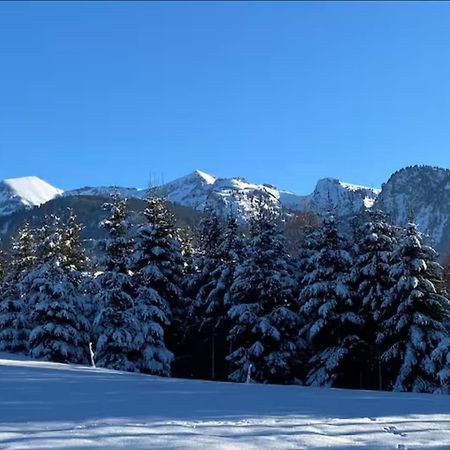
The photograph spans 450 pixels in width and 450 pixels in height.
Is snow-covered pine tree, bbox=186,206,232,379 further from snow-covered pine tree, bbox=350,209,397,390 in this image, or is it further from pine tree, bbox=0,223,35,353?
pine tree, bbox=0,223,35,353

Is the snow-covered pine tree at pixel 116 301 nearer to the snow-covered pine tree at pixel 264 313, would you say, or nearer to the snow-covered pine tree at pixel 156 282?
the snow-covered pine tree at pixel 156 282

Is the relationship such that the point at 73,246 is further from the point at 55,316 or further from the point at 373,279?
the point at 373,279

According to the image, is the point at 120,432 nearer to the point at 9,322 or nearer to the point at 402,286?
the point at 402,286

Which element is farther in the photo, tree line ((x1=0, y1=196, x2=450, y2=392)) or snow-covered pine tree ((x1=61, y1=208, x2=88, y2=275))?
snow-covered pine tree ((x1=61, y1=208, x2=88, y2=275))

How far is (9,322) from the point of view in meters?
31.7

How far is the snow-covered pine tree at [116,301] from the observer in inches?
997

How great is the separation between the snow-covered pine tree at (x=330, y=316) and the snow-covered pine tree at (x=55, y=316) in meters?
11.3

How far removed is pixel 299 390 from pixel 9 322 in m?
24.8

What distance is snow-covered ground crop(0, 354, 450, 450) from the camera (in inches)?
230

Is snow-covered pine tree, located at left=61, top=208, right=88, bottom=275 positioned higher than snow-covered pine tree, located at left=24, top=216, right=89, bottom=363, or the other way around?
snow-covered pine tree, located at left=61, top=208, right=88, bottom=275

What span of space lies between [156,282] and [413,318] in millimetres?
12443

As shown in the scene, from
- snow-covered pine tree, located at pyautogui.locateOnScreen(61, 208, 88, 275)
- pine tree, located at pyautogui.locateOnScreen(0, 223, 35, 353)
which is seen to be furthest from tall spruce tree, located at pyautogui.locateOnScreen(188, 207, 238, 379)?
pine tree, located at pyautogui.locateOnScreen(0, 223, 35, 353)

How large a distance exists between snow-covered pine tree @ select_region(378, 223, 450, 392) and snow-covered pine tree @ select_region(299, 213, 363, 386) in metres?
1.61

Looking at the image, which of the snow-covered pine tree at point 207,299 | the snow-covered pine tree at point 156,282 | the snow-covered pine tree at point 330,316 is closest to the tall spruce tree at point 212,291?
the snow-covered pine tree at point 207,299
